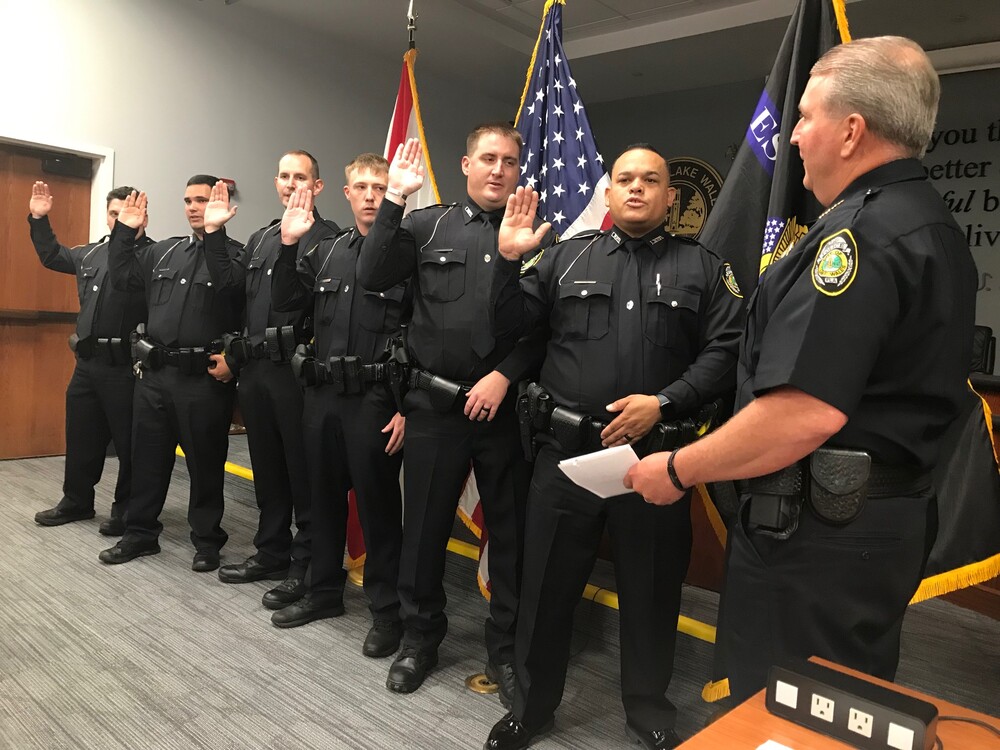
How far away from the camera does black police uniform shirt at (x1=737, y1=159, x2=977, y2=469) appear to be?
41.9 inches

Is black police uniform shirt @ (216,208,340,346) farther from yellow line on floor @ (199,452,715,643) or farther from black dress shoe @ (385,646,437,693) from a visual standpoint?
black dress shoe @ (385,646,437,693)

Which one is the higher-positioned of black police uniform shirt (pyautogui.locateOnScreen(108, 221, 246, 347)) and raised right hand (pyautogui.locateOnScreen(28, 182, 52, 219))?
raised right hand (pyautogui.locateOnScreen(28, 182, 52, 219))

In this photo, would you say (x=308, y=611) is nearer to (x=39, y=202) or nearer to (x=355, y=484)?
(x=355, y=484)

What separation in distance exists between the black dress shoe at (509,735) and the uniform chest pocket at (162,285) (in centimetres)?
230

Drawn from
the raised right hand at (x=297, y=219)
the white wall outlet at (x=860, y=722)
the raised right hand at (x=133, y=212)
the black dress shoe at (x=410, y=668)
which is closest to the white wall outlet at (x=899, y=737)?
the white wall outlet at (x=860, y=722)

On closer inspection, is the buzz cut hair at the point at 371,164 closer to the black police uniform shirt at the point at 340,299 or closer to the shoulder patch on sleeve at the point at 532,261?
the black police uniform shirt at the point at 340,299

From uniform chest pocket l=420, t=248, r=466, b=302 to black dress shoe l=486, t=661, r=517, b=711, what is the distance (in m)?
1.12

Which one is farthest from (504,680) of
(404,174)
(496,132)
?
(496,132)

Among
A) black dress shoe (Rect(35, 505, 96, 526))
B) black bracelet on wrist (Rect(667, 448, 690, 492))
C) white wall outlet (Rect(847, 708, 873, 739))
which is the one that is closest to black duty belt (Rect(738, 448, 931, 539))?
black bracelet on wrist (Rect(667, 448, 690, 492))

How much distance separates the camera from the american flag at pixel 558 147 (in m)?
2.62

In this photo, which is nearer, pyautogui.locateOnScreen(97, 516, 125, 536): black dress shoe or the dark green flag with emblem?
the dark green flag with emblem

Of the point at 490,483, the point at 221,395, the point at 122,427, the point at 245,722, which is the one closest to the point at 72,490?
the point at 122,427

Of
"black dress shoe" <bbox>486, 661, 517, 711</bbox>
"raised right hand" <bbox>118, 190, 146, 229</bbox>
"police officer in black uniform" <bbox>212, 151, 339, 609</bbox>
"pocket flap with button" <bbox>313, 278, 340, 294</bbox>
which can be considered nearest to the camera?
"black dress shoe" <bbox>486, 661, 517, 711</bbox>

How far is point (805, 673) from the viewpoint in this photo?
0.92 metres
